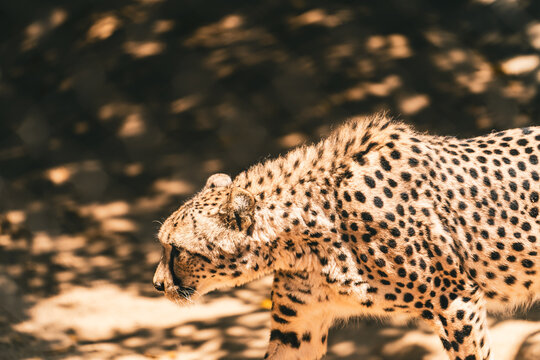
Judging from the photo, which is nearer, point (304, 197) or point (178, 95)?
point (304, 197)

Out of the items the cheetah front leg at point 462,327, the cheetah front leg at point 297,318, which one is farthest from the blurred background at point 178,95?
the cheetah front leg at point 462,327

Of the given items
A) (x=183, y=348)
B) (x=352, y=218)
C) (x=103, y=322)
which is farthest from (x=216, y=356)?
(x=352, y=218)

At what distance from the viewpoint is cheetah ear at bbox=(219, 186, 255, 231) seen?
3383mm

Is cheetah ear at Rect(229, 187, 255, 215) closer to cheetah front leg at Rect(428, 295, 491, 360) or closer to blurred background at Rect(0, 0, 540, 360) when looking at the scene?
cheetah front leg at Rect(428, 295, 491, 360)

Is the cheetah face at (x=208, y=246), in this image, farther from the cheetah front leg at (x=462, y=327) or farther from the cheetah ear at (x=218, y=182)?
the cheetah front leg at (x=462, y=327)

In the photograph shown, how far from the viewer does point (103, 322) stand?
5.02m

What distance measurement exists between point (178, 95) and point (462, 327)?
9.90 feet

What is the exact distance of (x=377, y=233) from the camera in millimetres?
3369

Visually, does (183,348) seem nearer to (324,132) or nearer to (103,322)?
(103,322)

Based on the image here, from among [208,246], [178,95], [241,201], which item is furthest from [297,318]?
[178,95]

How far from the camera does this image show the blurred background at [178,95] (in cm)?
541

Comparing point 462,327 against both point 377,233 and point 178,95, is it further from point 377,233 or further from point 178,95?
point 178,95

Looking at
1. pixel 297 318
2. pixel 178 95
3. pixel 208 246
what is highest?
pixel 178 95

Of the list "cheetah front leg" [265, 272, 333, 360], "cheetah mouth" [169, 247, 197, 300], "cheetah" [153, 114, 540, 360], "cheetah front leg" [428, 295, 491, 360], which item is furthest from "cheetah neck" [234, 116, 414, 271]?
"cheetah front leg" [428, 295, 491, 360]
